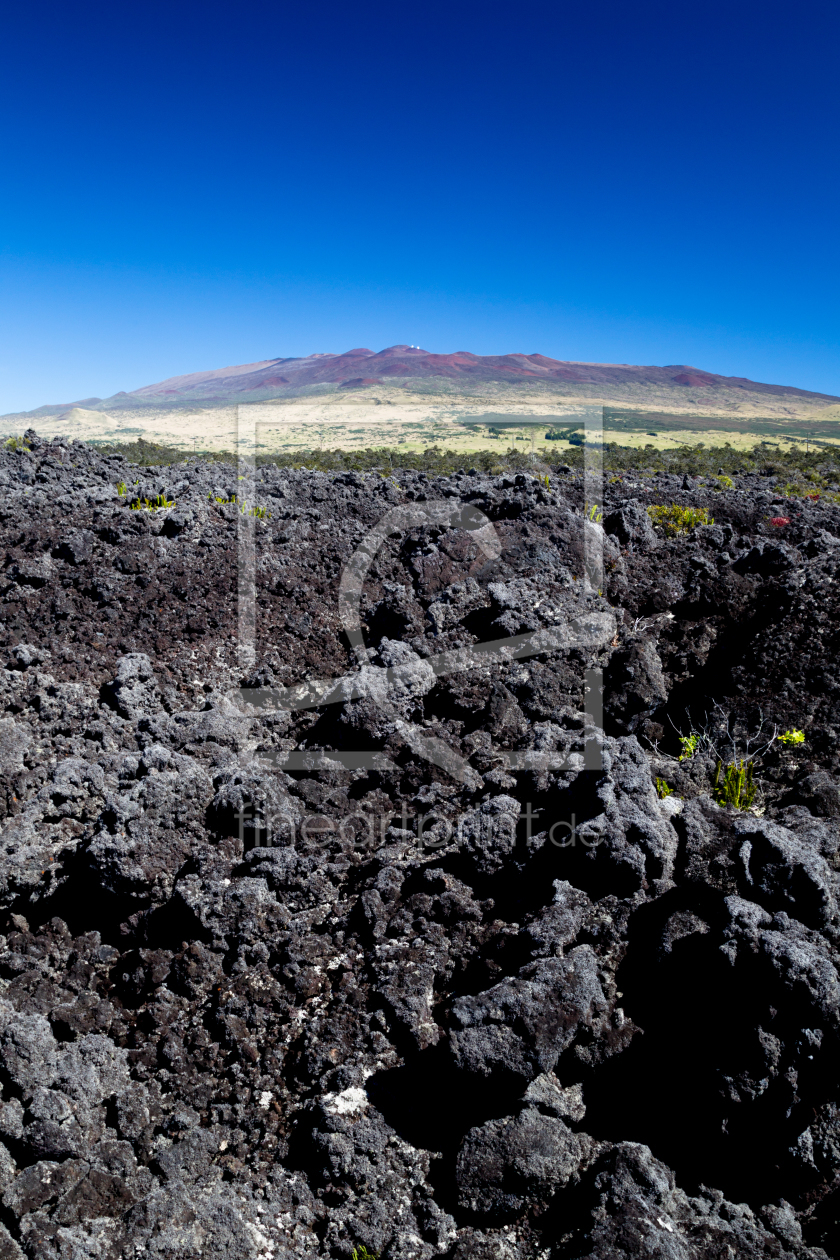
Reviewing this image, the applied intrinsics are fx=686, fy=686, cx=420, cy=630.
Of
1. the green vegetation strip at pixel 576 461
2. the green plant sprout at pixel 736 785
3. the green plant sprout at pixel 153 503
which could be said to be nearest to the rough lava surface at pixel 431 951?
the green plant sprout at pixel 736 785

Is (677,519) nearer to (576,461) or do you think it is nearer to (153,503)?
(153,503)

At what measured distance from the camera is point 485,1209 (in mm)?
1819

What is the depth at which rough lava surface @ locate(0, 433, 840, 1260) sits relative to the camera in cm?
184

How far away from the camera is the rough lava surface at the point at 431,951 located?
184 cm

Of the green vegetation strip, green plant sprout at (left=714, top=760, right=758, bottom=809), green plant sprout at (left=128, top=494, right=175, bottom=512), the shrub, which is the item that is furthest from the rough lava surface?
the green vegetation strip

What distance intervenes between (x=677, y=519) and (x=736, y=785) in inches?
240

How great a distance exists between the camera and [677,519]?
339 inches

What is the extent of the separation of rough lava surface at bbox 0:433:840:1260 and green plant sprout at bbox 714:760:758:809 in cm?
11

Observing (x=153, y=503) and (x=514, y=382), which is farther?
(x=514, y=382)

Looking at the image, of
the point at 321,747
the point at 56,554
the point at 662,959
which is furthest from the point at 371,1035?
the point at 56,554

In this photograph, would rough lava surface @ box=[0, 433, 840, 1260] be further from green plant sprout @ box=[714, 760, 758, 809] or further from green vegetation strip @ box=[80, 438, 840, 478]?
green vegetation strip @ box=[80, 438, 840, 478]

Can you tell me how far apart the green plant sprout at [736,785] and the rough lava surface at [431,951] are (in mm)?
110

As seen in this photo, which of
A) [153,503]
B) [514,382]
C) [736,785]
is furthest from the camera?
[514,382]

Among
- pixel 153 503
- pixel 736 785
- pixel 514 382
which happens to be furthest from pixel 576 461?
pixel 514 382
